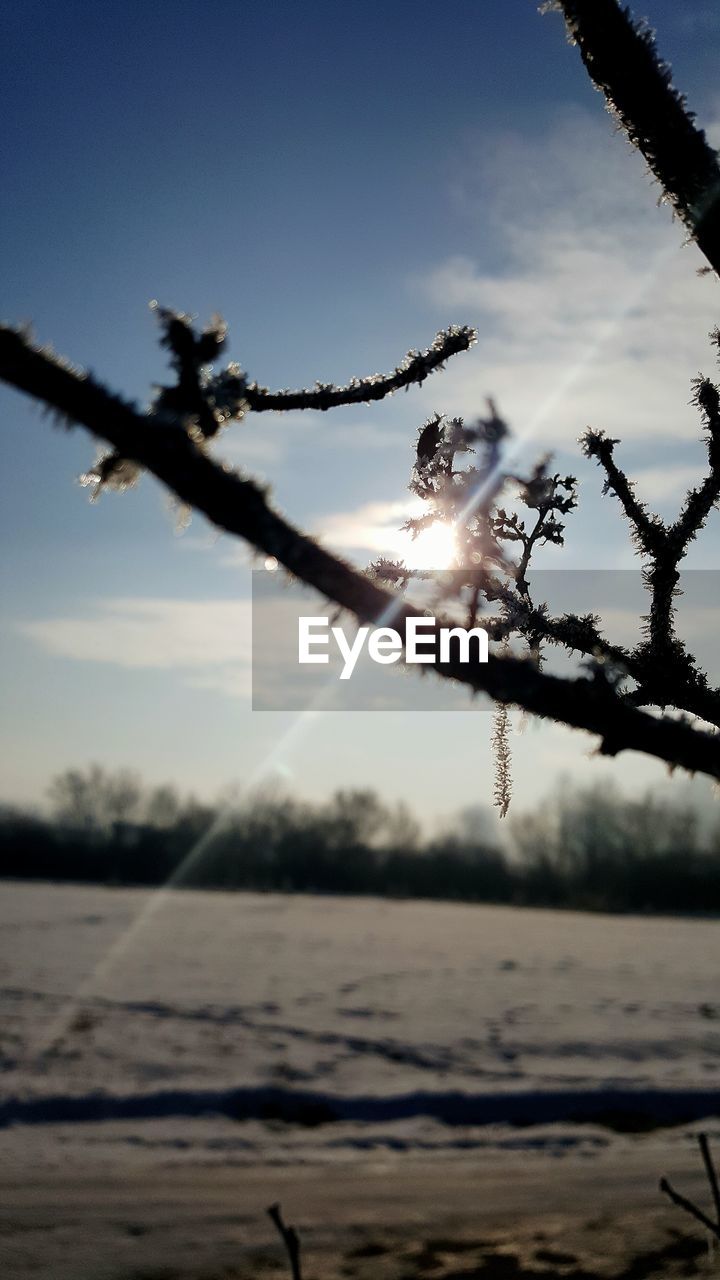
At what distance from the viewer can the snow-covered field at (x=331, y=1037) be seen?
4075cm

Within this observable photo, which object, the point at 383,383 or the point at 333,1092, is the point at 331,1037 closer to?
the point at 333,1092

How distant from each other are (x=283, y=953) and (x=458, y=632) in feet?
233

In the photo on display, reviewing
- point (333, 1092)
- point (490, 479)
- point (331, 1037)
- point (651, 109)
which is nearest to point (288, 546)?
point (490, 479)

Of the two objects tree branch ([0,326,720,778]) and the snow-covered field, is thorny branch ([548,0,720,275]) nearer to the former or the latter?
tree branch ([0,326,720,778])

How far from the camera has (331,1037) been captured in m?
49.6

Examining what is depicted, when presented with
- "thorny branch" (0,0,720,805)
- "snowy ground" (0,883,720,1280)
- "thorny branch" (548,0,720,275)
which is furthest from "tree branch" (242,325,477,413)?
"snowy ground" (0,883,720,1280)

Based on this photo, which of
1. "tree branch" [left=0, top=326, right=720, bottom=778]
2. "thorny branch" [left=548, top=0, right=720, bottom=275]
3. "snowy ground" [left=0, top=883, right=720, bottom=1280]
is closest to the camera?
"tree branch" [left=0, top=326, right=720, bottom=778]

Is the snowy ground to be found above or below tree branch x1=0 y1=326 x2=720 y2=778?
below

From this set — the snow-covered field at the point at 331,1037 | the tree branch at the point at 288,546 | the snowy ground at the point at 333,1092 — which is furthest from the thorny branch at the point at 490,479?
the snow-covered field at the point at 331,1037

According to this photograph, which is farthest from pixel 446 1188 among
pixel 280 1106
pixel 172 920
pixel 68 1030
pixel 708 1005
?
pixel 172 920

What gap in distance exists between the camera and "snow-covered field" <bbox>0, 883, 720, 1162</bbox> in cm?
4075

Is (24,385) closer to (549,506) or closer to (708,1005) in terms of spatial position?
(549,506)

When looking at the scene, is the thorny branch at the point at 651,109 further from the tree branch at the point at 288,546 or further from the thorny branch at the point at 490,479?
the tree branch at the point at 288,546

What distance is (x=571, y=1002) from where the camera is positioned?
5753 cm
